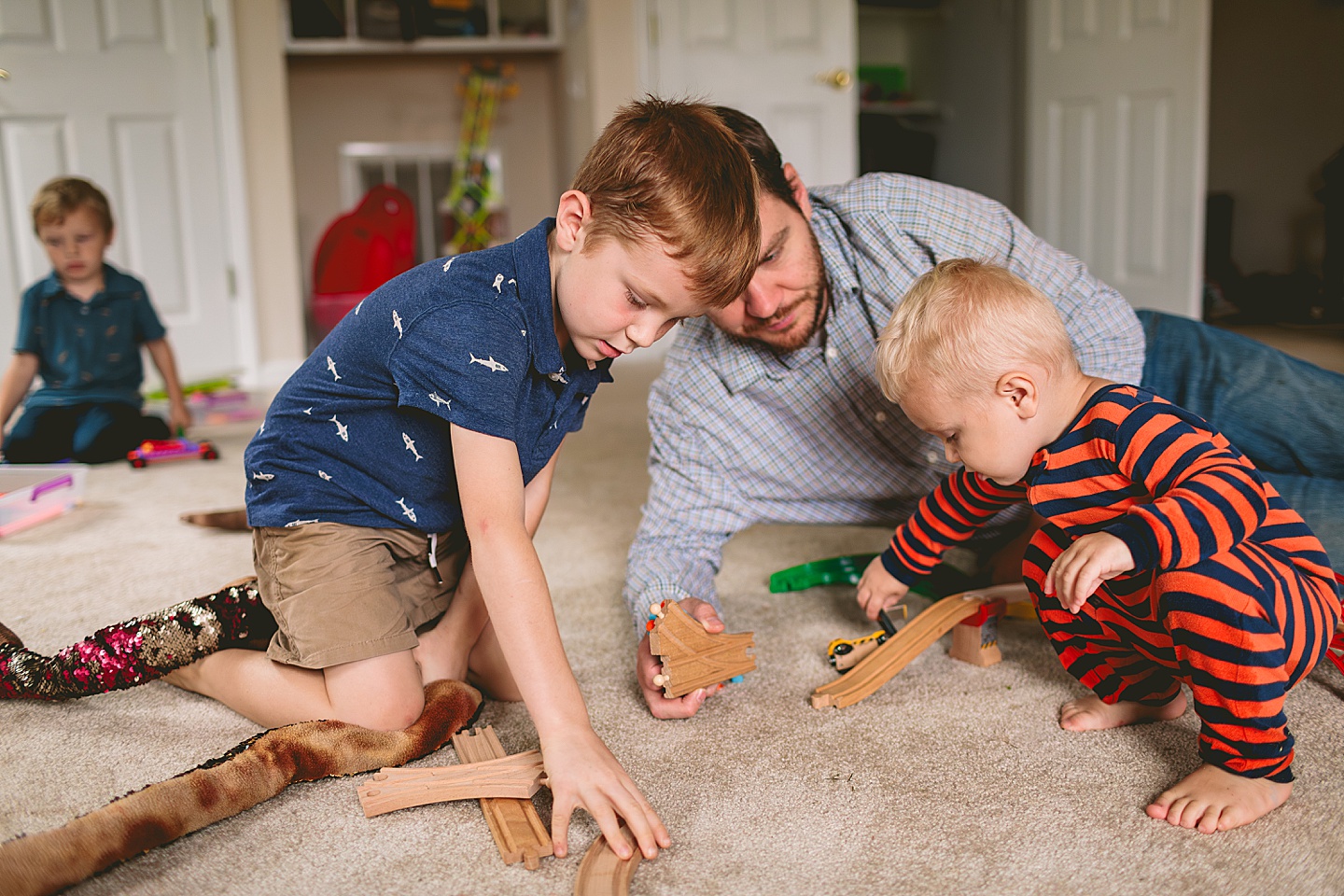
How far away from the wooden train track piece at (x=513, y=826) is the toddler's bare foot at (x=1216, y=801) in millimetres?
496

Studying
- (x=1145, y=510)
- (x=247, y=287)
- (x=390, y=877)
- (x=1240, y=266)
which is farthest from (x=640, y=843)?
(x=1240, y=266)

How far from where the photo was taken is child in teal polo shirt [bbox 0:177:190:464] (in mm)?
2389

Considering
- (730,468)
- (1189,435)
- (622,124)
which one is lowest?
(730,468)

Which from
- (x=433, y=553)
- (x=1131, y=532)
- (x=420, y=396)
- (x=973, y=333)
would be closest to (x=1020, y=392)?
(x=973, y=333)

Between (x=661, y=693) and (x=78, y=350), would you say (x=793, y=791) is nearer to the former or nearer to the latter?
(x=661, y=693)

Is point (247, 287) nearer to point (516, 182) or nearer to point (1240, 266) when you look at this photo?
point (516, 182)

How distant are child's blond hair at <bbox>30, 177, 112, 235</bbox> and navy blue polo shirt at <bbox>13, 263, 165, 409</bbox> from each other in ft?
0.48

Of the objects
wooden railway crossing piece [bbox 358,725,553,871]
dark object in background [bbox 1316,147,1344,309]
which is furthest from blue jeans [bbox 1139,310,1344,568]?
dark object in background [bbox 1316,147,1344,309]

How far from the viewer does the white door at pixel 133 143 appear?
3.27 meters

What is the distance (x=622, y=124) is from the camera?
934mm

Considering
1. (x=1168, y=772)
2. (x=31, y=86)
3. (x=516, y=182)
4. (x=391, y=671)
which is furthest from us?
(x=516, y=182)

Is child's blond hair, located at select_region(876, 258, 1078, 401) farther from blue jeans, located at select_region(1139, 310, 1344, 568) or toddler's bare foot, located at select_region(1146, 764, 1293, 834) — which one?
blue jeans, located at select_region(1139, 310, 1344, 568)

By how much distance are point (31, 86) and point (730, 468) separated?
3063 millimetres

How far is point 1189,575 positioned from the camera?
84 centimetres
